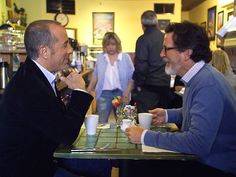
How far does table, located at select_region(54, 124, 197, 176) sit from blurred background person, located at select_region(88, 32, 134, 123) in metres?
1.99

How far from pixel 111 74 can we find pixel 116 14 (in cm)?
437

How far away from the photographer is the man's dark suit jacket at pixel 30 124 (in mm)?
1481

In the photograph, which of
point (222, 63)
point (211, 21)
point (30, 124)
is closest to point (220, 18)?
point (211, 21)

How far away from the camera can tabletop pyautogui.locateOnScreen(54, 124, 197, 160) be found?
1423mm

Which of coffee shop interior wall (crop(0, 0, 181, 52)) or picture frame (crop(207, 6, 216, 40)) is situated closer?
picture frame (crop(207, 6, 216, 40))

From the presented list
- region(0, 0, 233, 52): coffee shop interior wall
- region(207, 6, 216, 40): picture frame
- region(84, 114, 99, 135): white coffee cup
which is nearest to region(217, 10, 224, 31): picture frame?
region(207, 6, 216, 40): picture frame

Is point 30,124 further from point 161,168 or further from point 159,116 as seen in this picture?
point 159,116

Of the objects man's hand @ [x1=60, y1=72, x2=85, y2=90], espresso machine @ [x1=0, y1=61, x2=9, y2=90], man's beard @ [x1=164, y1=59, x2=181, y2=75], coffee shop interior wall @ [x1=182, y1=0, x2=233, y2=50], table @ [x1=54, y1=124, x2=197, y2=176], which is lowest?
table @ [x1=54, y1=124, x2=197, y2=176]

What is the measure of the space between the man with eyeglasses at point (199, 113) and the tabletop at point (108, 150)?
0.05 metres

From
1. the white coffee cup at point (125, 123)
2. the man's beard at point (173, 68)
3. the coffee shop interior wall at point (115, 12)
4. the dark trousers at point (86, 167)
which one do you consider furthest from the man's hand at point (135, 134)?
the coffee shop interior wall at point (115, 12)

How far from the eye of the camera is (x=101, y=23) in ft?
25.7

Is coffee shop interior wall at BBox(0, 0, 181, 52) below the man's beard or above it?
above

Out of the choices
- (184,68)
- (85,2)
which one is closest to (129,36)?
(85,2)

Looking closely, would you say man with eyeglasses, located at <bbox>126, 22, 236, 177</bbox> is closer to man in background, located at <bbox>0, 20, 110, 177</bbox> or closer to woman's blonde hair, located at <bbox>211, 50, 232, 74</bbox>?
man in background, located at <bbox>0, 20, 110, 177</bbox>
